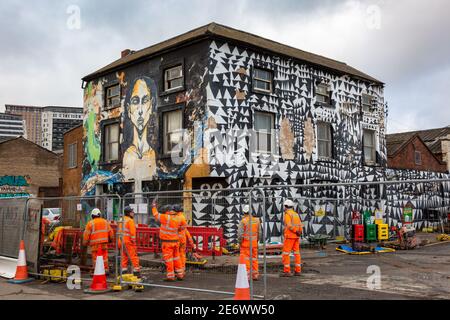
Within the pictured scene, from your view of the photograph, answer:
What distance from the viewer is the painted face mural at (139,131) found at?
21844 millimetres

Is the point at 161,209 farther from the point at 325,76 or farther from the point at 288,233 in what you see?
the point at 325,76

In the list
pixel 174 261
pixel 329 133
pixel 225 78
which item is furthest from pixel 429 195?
pixel 329 133

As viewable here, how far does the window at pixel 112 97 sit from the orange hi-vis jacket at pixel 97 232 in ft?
42.9

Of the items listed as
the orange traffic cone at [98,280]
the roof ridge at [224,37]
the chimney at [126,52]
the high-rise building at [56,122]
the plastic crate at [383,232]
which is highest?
the high-rise building at [56,122]

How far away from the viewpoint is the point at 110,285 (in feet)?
36.1

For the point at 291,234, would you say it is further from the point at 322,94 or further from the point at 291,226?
the point at 322,94

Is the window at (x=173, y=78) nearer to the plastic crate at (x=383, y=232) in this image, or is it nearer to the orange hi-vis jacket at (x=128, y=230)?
the orange hi-vis jacket at (x=128, y=230)

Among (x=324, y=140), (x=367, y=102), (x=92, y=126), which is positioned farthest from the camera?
(x=367, y=102)

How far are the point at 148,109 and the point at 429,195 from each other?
15.4 metres

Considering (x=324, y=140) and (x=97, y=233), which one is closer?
(x=97, y=233)

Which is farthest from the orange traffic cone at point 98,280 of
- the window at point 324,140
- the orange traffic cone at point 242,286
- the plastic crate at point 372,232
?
the window at point 324,140

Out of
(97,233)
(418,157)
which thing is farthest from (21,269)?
(418,157)

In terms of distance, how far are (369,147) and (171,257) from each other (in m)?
17.5

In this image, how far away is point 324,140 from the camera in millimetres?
23484
